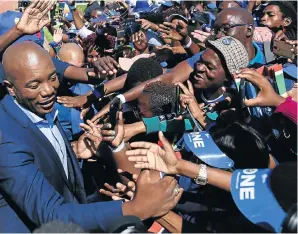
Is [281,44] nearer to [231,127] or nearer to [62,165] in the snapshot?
[231,127]

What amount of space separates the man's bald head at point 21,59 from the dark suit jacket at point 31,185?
6.2 inches

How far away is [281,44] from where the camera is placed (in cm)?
271

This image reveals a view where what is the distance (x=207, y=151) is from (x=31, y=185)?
0.79m

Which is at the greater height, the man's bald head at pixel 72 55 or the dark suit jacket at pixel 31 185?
the dark suit jacket at pixel 31 185

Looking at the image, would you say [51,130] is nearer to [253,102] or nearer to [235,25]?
[253,102]

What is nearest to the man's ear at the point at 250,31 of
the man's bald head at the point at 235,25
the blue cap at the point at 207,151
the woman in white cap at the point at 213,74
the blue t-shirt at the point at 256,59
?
the man's bald head at the point at 235,25

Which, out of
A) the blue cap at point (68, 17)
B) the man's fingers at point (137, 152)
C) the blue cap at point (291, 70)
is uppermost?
the man's fingers at point (137, 152)

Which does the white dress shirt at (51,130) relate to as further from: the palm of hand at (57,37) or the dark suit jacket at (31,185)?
the palm of hand at (57,37)

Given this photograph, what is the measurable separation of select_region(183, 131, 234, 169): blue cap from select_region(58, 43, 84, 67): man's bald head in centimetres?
215

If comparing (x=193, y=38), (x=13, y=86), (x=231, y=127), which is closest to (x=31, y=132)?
(x=13, y=86)

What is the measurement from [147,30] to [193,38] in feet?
1.73


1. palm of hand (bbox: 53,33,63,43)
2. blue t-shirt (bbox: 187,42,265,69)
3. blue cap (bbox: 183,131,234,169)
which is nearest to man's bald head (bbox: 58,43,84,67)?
blue t-shirt (bbox: 187,42,265,69)

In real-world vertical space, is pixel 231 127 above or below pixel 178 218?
above

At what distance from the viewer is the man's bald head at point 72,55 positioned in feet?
13.5
